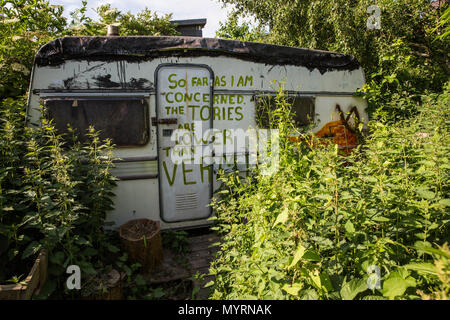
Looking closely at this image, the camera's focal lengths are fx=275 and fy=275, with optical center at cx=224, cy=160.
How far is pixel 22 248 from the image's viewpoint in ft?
8.34

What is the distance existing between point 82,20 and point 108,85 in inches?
125

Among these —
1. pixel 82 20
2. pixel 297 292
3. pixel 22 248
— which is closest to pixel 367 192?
pixel 297 292

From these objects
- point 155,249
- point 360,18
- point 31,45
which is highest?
point 360,18

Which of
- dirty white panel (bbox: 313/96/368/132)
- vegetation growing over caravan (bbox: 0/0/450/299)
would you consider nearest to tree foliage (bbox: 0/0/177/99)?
vegetation growing over caravan (bbox: 0/0/450/299)

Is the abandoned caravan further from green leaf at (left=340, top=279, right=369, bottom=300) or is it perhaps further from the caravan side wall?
green leaf at (left=340, top=279, right=369, bottom=300)

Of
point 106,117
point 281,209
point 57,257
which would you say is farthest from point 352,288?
point 106,117

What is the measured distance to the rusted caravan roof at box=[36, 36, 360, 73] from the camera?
3.35 metres

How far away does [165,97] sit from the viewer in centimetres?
381

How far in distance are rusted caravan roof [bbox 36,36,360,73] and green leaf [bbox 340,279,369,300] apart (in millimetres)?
3368

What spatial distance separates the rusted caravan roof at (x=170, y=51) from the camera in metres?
3.35

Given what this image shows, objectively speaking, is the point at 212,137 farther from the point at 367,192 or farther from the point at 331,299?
the point at 331,299

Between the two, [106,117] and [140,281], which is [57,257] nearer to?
[140,281]

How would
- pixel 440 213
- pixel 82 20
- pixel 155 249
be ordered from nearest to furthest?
pixel 440 213 → pixel 155 249 → pixel 82 20

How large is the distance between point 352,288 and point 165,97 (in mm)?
3176
